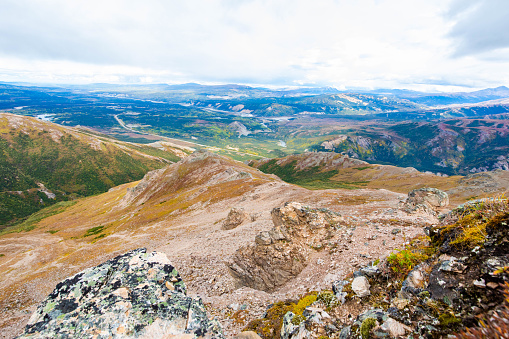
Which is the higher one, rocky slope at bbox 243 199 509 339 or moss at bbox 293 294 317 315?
rocky slope at bbox 243 199 509 339

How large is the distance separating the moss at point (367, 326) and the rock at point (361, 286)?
9.29 feet

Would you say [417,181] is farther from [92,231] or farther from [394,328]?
[92,231]

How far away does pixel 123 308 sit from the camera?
8281 mm

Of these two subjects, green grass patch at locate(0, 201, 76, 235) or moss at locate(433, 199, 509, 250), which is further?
green grass patch at locate(0, 201, 76, 235)

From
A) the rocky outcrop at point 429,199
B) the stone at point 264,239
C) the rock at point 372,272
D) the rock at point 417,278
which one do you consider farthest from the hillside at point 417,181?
the rock at point 417,278

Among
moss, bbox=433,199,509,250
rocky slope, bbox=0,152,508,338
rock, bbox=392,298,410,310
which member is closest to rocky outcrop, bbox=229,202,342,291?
rocky slope, bbox=0,152,508,338

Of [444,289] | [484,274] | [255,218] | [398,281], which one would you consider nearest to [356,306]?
[398,281]

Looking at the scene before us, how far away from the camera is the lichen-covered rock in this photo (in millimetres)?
7657

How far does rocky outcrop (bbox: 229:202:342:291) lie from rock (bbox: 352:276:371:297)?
1102 centimetres

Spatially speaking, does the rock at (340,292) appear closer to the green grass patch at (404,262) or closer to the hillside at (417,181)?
the green grass patch at (404,262)

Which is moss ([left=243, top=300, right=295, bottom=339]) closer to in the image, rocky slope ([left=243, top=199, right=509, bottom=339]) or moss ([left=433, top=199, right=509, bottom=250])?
rocky slope ([left=243, top=199, right=509, bottom=339])

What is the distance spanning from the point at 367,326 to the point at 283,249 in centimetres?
1547

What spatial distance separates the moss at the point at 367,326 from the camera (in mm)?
6673

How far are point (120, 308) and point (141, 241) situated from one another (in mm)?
49840
